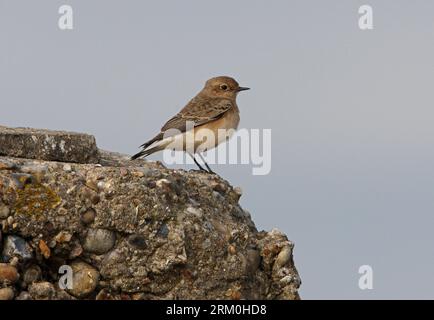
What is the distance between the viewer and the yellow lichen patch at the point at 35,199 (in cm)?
1077

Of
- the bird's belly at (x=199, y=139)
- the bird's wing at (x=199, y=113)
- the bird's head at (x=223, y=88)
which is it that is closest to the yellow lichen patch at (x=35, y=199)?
the bird's belly at (x=199, y=139)

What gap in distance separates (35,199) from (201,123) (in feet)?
20.3

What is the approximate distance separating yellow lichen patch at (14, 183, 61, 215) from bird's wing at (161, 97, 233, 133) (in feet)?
18.5

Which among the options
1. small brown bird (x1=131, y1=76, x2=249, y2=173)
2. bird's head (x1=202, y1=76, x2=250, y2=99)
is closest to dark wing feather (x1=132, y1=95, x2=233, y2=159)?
small brown bird (x1=131, y1=76, x2=249, y2=173)

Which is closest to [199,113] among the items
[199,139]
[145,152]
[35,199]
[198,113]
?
[198,113]

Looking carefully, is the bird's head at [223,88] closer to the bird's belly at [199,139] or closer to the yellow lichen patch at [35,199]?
the bird's belly at [199,139]

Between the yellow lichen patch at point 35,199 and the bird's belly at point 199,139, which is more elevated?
the bird's belly at point 199,139

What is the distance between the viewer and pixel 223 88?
18125 mm

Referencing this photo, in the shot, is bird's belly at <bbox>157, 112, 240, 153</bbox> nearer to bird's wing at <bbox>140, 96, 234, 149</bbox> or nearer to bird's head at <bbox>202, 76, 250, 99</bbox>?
bird's wing at <bbox>140, 96, 234, 149</bbox>

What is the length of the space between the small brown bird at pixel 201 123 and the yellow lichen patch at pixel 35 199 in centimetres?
433

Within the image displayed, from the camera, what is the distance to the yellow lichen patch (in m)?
10.8

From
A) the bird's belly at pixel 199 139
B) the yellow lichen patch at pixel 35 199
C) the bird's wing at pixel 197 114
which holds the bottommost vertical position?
the yellow lichen patch at pixel 35 199

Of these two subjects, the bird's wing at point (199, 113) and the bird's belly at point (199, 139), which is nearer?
the bird's belly at point (199, 139)
